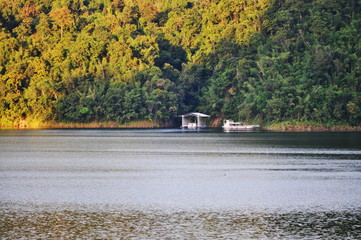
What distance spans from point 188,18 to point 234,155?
209 ft

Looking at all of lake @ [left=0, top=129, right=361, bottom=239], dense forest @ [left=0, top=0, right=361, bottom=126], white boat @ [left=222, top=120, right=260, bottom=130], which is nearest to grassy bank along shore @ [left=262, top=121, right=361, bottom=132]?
dense forest @ [left=0, top=0, right=361, bottom=126]

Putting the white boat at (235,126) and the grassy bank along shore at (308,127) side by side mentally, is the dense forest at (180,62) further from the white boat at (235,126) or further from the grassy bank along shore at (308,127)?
the white boat at (235,126)

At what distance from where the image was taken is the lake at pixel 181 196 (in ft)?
62.6

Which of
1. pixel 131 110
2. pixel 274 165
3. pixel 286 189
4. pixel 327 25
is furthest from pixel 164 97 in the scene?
pixel 286 189

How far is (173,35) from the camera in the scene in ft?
351

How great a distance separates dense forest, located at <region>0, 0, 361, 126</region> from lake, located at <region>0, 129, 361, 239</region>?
4520cm

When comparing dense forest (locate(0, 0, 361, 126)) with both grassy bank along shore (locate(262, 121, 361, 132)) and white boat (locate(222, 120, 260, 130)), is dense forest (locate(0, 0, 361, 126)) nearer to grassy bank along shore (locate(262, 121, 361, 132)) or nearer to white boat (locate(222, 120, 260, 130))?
grassy bank along shore (locate(262, 121, 361, 132))

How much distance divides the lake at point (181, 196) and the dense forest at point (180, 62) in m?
45.2

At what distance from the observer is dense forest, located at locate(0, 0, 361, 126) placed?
3438 inches

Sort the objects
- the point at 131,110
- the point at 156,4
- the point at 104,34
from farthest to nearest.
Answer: the point at 156,4
the point at 104,34
the point at 131,110

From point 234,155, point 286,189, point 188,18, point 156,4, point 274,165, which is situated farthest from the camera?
point 156,4

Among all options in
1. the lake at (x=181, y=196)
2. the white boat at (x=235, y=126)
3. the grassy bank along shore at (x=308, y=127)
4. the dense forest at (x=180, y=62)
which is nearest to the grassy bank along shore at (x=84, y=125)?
the dense forest at (x=180, y=62)

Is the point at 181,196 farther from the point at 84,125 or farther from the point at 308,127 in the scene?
the point at 84,125

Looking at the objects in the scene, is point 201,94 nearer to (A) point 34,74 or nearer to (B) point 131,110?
(B) point 131,110
